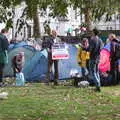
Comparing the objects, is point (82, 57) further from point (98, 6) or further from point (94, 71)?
point (94, 71)

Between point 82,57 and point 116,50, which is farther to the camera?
point 82,57

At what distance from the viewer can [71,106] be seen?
1290 cm

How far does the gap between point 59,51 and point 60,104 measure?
4.79 metres

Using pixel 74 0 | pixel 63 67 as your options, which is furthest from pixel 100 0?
pixel 74 0

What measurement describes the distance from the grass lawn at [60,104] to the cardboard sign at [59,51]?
3.98ft

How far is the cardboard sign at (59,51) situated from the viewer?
17750 millimetres

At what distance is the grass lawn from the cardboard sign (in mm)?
1215

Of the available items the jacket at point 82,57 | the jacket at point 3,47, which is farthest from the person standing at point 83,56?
the jacket at point 3,47

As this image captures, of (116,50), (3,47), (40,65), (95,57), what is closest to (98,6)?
(95,57)

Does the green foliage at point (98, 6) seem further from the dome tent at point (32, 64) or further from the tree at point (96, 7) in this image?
the dome tent at point (32, 64)

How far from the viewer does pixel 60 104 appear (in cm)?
1322

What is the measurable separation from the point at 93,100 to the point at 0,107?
2.56 meters

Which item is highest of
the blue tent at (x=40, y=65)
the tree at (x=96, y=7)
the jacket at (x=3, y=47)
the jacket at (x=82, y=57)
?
the tree at (x=96, y=7)

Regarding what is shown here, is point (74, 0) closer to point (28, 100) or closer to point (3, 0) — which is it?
point (3, 0)
